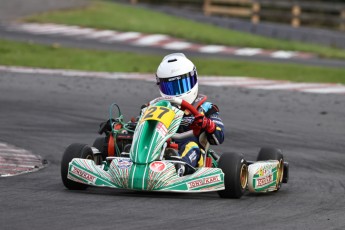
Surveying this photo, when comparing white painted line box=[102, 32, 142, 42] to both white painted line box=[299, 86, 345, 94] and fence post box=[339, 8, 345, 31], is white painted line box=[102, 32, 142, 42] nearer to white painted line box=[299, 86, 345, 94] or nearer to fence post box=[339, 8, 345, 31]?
fence post box=[339, 8, 345, 31]

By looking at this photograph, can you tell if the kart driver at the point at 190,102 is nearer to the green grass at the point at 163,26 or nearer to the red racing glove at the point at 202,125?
the red racing glove at the point at 202,125

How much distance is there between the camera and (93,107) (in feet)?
46.2

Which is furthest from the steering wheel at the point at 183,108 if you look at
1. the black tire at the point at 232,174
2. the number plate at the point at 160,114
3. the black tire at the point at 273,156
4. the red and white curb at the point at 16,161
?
the red and white curb at the point at 16,161

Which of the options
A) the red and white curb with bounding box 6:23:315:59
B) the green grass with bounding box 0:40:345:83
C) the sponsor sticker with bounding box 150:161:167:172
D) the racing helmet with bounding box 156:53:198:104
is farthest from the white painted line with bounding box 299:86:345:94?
the sponsor sticker with bounding box 150:161:167:172

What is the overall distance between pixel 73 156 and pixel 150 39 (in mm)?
17274

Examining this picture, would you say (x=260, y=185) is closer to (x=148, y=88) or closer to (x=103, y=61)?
(x=148, y=88)

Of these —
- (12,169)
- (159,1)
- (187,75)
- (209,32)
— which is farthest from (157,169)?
(159,1)

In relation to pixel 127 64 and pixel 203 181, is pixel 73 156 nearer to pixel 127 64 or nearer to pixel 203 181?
pixel 203 181

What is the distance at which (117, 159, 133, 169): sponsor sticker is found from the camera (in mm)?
7645

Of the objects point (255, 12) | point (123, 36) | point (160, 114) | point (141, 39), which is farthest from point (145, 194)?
point (255, 12)

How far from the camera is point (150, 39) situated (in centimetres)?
2527

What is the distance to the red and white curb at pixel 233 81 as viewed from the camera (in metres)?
16.9

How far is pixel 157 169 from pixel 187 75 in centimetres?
120

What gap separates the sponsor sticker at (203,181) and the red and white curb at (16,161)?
6.17ft
